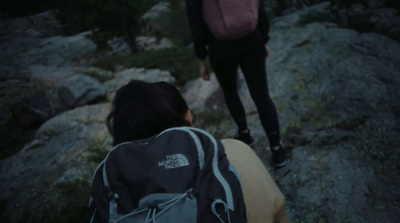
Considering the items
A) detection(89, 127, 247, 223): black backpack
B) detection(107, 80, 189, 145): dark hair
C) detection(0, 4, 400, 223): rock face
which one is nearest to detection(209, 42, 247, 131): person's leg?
detection(0, 4, 400, 223): rock face

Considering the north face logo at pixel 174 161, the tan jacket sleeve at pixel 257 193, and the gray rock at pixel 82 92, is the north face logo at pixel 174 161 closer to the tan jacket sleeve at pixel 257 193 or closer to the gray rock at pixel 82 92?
the tan jacket sleeve at pixel 257 193

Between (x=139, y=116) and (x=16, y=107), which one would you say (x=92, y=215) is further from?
(x=16, y=107)

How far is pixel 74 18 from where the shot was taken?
3598 mm

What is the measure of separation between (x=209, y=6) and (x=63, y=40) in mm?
2091

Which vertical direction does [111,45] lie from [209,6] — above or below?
below

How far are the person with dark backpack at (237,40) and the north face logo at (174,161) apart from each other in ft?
4.33

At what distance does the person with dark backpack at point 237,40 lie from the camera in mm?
2020

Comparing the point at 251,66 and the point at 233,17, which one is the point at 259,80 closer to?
the point at 251,66

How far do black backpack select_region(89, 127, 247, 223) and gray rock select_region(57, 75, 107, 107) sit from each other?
2.94 meters

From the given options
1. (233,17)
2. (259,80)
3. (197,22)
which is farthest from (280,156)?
(197,22)

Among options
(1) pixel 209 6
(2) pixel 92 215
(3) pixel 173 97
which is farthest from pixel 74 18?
(2) pixel 92 215

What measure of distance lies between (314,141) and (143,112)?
7.15 feet

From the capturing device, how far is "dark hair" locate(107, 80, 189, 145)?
1306 mm

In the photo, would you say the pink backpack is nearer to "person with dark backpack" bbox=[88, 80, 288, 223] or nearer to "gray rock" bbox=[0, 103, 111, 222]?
"person with dark backpack" bbox=[88, 80, 288, 223]
